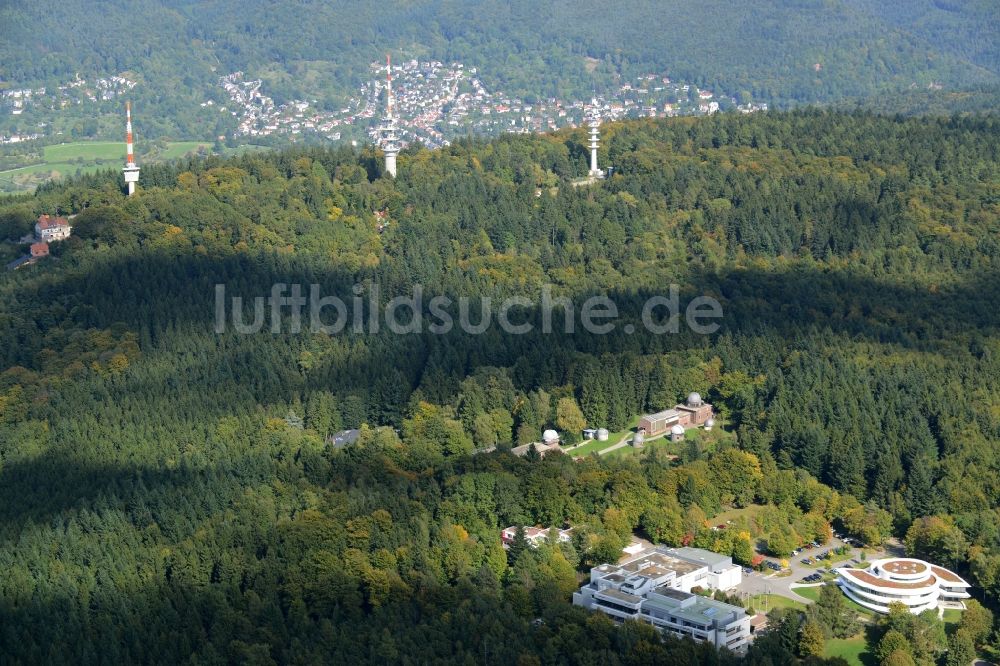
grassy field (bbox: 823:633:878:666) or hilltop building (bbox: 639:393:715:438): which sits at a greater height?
hilltop building (bbox: 639:393:715:438)

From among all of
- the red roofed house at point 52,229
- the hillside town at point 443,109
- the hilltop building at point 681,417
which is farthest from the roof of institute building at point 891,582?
the hillside town at point 443,109

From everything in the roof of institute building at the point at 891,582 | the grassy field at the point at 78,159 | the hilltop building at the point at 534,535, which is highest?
the hilltop building at the point at 534,535

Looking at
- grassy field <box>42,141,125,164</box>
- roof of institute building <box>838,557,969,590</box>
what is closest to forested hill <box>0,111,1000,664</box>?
roof of institute building <box>838,557,969,590</box>

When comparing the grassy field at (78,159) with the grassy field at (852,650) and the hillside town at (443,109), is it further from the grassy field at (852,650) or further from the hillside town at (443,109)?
the grassy field at (852,650)

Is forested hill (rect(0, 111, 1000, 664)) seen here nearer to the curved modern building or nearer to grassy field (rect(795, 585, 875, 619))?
the curved modern building

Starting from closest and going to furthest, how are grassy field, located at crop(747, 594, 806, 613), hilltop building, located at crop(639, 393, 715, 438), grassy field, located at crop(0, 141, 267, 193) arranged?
grassy field, located at crop(747, 594, 806, 613) < hilltop building, located at crop(639, 393, 715, 438) < grassy field, located at crop(0, 141, 267, 193)

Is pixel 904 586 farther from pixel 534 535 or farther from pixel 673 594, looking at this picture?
pixel 534 535
